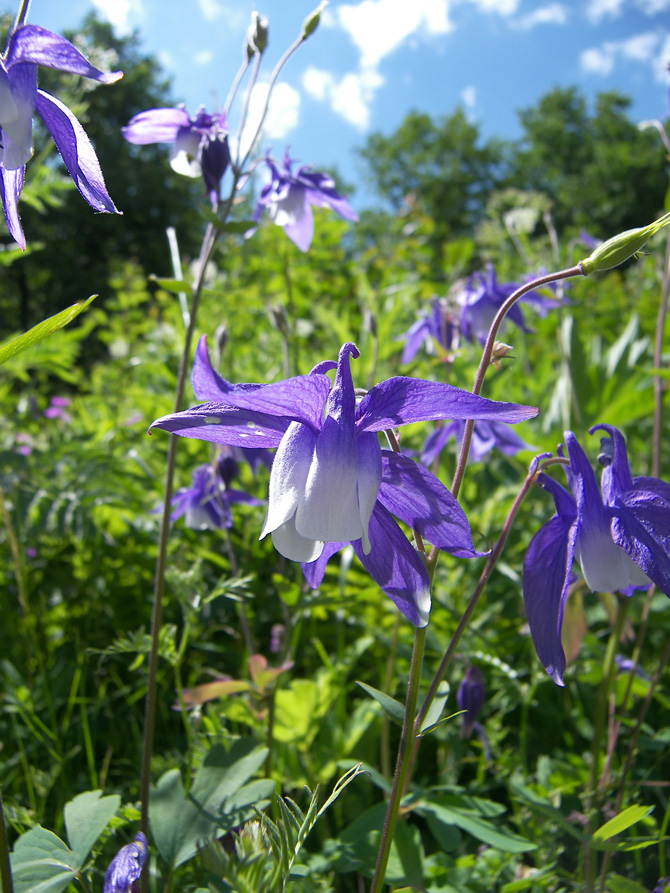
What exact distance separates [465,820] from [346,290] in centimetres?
351

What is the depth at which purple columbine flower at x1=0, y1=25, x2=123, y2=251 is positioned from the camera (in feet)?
1.85

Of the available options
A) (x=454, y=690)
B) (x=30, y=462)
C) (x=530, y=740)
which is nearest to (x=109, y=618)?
(x=30, y=462)

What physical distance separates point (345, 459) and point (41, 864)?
702 mm

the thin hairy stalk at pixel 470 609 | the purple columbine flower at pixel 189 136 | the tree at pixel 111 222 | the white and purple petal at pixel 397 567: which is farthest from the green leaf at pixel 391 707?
the tree at pixel 111 222

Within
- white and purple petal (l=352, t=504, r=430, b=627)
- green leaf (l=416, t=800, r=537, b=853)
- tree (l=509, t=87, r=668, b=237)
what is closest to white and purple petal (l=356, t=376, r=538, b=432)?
white and purple petal (l=352, t=504, r=430, b=627)

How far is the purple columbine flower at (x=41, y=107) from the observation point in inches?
22.2

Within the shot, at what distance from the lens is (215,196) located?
4.22ft

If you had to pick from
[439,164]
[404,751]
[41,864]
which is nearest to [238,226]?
[404,751]

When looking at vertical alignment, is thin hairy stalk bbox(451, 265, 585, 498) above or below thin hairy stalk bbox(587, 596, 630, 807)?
above

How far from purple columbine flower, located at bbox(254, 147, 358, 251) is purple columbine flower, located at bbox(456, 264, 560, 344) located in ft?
1.74

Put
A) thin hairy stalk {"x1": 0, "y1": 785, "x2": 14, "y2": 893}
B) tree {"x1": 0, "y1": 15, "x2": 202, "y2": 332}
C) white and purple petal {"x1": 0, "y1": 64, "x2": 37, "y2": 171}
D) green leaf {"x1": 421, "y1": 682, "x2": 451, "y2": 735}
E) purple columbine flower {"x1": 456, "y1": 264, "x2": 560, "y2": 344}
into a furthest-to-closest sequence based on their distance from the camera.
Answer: tree {"x1": 0, "y1": 15, "x2": 202, "y2": 332}
purple columbine flower {"x1": 456, "y1": 264, "x2": 560, "y2": 344}
green leaf {"x1": 421, "y1": 682, "x2": 451, "y2": 735}
thin hairy stalk {"x1": 0, "y1": 785, "x2": 14, "y2": 893}
white and purple petal {"x1": 0, "y1": 64, "x2": 37, "y2": 171}

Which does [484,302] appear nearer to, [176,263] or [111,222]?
[176,263]

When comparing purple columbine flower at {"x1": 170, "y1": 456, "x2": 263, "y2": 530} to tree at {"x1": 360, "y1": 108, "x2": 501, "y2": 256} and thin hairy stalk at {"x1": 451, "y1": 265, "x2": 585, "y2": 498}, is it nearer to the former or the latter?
thin hairy stalk at {"x1": 451, "y1": 265, "x2": 585, "y2": 498}

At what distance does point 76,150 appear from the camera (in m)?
0.61
